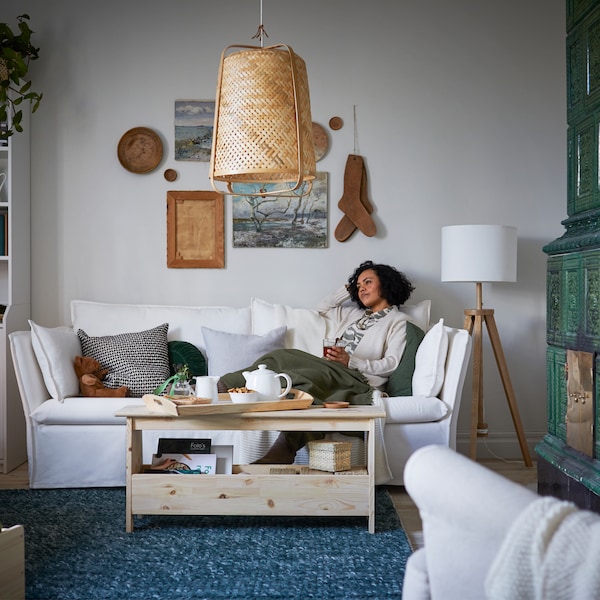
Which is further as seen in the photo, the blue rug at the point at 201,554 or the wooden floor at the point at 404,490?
the wooden floor at the point at 404,490

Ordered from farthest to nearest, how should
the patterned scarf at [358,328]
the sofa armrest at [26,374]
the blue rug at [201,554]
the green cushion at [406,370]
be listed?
the patterned scarf at [358,328], the green cushion at [406,370], the sofa armrest at [26,374], the blue rug at [201,554]

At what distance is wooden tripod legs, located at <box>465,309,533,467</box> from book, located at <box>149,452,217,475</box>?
1740mm

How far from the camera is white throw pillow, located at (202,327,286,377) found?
13.7ft

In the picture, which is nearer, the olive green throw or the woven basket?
the woven basket

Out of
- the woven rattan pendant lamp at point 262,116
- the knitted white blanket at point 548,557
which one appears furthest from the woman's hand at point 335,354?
the knitted white blanket at point 548,557

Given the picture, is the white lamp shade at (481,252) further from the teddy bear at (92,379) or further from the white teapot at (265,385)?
the teddy bear at (92,379)

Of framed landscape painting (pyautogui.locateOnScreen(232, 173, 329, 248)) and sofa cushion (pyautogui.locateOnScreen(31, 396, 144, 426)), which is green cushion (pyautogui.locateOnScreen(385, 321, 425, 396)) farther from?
sofa cushion (pyautogui.locateOnScreen(31, 396, 144, 426))

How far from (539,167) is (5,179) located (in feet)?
10.7

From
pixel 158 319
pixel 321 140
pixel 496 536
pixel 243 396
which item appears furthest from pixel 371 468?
pixel 321 140

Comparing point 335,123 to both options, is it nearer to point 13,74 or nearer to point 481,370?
point 481,370

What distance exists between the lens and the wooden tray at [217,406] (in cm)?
301

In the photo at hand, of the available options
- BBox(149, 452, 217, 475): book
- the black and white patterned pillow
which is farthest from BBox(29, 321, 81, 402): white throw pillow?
BBox(149, 452, 217, 475): book


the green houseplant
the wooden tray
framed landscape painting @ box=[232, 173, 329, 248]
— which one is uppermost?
the green houseplant

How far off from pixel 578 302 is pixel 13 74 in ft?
10.7
